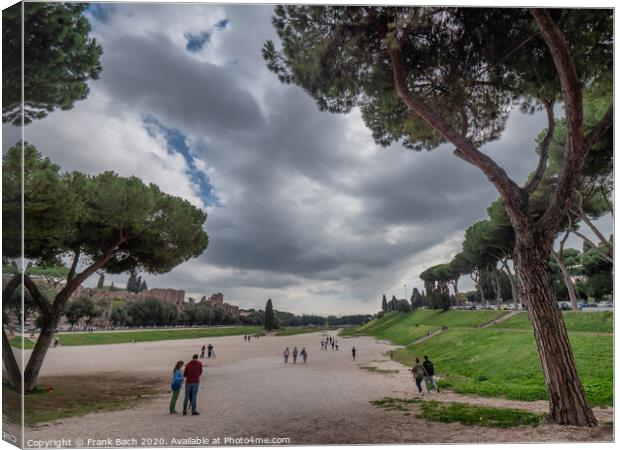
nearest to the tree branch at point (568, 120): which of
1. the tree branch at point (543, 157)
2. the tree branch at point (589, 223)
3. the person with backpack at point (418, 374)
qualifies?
the tree branch at point (543, 157)

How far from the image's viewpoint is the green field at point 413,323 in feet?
41.0

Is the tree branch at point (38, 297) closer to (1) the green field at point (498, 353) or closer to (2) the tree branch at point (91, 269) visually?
(2) the tree branch at point (91, 269)

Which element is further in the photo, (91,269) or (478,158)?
(91,269)

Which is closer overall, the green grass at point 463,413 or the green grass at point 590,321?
the green grass at point 463,413

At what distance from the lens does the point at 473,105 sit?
28.7ft

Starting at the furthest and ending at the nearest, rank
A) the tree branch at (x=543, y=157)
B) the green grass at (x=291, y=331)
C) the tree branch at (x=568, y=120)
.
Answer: the green grass at (x=291, y=331)
the tree branch at (x=543, y=157)
the tree branch at (x=568, y=120)

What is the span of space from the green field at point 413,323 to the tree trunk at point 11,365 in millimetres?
8033

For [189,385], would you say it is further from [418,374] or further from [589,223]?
[589,223]

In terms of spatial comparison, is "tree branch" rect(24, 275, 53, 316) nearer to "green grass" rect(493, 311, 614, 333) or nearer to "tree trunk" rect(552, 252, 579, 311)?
"green grass" rect(493, 311, 614, 333)

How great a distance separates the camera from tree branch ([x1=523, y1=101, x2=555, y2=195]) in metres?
6.80

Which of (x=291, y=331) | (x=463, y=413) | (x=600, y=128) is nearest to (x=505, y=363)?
(x=463, y=413)

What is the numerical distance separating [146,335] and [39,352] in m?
6.04

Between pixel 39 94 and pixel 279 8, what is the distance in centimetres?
505

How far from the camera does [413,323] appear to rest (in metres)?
16.7
